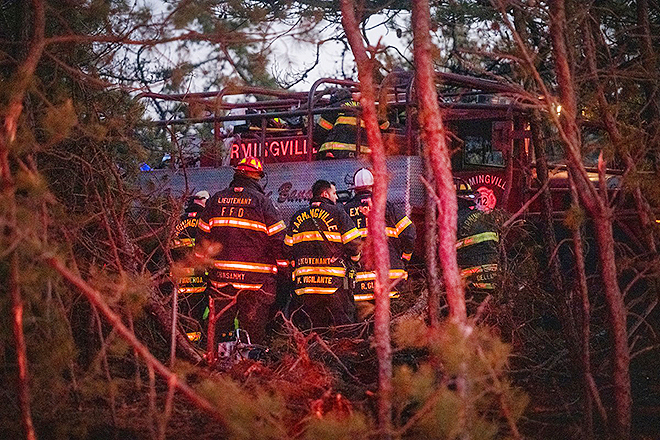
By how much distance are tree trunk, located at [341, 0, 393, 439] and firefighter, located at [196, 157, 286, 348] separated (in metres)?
3.07

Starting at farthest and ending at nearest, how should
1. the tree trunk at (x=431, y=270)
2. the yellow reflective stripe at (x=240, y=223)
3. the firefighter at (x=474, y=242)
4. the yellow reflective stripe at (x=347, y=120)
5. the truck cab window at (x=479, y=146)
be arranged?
1. the truck cab window at (x=479, y=146)
2. the yellow reflective stripe at (x=347, y=120)
3. the firefighter at (x=474, y=242)
4. the yellow reflective stripe at (x=240, y=223)
5. the tree trunk at (x=431, y=270)

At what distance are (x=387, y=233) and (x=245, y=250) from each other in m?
1.42

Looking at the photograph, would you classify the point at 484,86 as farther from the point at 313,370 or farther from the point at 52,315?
the point at 52,315

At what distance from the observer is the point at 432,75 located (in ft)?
14.2

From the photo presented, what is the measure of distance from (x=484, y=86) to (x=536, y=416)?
378 centimetres

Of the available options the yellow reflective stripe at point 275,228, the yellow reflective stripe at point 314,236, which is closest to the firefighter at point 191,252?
the yellow reflective stripe at point 275,228

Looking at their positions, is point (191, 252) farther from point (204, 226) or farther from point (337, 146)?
point (337, 146)

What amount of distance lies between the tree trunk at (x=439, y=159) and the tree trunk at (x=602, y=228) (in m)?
0.92

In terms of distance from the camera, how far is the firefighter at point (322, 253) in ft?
24.0

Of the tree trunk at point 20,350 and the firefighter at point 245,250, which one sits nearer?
the tree trunk at point 20,350

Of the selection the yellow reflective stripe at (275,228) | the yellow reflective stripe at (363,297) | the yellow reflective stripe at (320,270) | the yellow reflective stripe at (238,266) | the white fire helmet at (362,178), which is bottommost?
the yellow reflective stripe at (363,297)

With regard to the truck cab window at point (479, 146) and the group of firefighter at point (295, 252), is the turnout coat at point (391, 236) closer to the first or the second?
the group of firefighter at point (295, 252)

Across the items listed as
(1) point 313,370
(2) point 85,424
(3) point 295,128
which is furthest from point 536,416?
Result: (3) point 295,128

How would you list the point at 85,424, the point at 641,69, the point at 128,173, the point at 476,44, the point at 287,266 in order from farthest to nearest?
1. the point at 287,266
2. the point at 128,173
3. the point at 476,44
4. the point at 641,69
5. the point at 85,424
